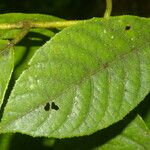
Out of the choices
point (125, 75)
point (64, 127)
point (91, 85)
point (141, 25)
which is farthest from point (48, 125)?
point (141, 25)

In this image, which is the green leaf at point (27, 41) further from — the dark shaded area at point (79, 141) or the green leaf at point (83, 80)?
the green leaf at point (83, 80)

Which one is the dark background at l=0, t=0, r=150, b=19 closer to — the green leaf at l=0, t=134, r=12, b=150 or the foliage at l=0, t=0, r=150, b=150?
the green leaf at l=0, t=134, r=12, b=150

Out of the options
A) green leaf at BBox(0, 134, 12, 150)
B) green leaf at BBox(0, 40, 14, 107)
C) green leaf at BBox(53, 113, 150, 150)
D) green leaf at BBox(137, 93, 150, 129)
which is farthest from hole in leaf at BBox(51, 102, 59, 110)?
green leaf at BBox(137, 93, 150, 129)

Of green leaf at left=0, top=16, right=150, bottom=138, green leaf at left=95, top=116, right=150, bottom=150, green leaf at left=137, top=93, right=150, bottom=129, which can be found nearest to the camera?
green leaf at left=0, top=16, right=150, bottom=138

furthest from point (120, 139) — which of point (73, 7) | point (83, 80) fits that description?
point (73, 7)

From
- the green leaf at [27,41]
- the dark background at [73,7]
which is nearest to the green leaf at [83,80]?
the green leaf at [27,41]
